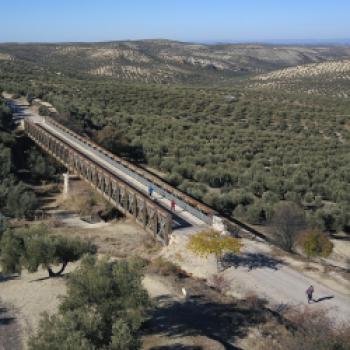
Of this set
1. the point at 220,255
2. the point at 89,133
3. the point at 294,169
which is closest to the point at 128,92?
the point at 89,133

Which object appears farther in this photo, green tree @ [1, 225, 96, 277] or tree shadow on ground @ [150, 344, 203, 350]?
green tree @ [1, 225, 96, 277]

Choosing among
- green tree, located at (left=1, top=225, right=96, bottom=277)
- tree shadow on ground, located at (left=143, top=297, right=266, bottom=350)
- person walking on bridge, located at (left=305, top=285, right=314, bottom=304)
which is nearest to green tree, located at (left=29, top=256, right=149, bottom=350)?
tree shadow on ground, located at (left=143, top=297, right=266, bottom=350)

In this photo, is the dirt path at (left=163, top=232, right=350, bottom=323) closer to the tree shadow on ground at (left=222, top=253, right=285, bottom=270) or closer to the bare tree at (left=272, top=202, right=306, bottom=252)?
the tree shadow on ground at (left=222, top=253, right=285, bottom=270)

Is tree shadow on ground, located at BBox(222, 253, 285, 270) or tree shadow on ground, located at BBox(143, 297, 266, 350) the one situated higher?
tree shadow on ground, located at BBox(222, 253, 285, 270)

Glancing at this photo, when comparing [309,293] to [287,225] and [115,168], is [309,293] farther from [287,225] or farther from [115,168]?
[115,168]

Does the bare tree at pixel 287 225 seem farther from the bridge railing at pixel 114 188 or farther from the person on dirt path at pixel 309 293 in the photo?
the person on dirt path at pixel 309 293

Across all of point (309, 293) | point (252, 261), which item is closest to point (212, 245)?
point (252, 261)

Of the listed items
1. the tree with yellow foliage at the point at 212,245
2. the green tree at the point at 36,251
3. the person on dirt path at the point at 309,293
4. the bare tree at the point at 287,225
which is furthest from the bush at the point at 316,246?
the green tree at the point at 36,251
